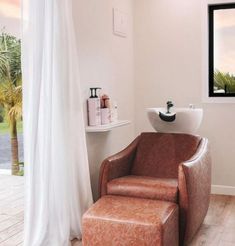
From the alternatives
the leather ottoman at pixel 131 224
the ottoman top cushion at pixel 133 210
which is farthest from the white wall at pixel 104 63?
the leather ottoman at pixel 131 224

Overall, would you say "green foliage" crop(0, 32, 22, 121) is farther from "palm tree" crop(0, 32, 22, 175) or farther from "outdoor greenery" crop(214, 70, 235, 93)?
"outdoor greenery" crop(214, 70, 235, 93)

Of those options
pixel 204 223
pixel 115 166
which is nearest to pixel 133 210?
pixel 115 166

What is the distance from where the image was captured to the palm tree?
13.5ft

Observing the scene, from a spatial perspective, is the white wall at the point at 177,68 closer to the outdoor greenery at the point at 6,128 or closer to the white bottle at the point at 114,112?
the white bottle at the point at 114,112

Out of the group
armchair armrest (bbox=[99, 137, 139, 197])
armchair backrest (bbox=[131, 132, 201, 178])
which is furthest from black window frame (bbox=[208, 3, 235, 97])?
armchair armrest (bbox=[99, 137, 139, 197])

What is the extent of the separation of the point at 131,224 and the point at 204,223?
111 centimetres

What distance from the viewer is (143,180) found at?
9.37ft

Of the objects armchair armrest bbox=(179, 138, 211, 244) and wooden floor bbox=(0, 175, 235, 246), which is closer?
armchair armrest bbox=(179, 138, 211, 244)

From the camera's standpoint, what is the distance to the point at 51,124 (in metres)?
2.61

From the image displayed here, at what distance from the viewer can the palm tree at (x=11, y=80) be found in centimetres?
411

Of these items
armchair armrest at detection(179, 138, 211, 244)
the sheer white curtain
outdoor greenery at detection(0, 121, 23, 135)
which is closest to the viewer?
the sheer white curtain

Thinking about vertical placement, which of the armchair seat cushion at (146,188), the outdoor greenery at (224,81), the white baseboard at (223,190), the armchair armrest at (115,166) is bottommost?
the white baseboard at (223,190)

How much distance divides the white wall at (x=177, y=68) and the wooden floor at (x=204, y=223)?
19.6 inches

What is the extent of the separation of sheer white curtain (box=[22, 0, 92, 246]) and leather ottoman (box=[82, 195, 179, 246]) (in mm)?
321
